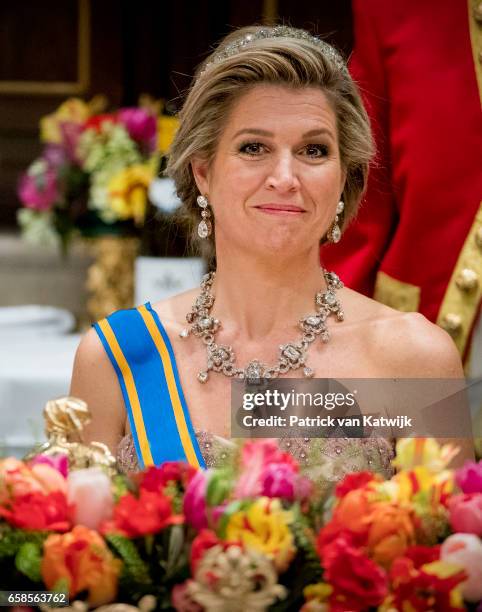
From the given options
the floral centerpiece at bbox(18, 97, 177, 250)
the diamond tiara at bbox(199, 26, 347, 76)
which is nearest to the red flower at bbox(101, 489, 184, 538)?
the diamond tiara at bbox(199, 26, 347, 76)

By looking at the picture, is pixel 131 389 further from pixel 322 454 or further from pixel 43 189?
pixel 43 189

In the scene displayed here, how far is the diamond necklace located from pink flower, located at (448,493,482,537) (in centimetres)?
45

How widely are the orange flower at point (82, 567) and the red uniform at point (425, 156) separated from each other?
774 mm

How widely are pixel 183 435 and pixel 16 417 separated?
803mm

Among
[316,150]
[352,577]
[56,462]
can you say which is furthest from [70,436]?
[316,150]

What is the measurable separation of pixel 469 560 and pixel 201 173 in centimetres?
67

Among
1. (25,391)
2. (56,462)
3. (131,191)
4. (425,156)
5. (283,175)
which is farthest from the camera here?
(131,191)

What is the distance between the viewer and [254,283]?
49.8 inches

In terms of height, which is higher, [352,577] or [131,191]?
[131,191]

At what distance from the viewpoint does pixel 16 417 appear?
193 centimetres

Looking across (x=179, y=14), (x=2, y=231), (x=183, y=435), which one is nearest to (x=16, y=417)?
(x=183, y=435)

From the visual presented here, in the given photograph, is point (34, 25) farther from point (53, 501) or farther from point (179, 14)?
point (53, 501)

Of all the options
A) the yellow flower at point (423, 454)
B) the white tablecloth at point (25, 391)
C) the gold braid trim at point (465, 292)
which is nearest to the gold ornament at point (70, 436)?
the yellow flower at point (423, 454)

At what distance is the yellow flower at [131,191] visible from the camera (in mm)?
2209
